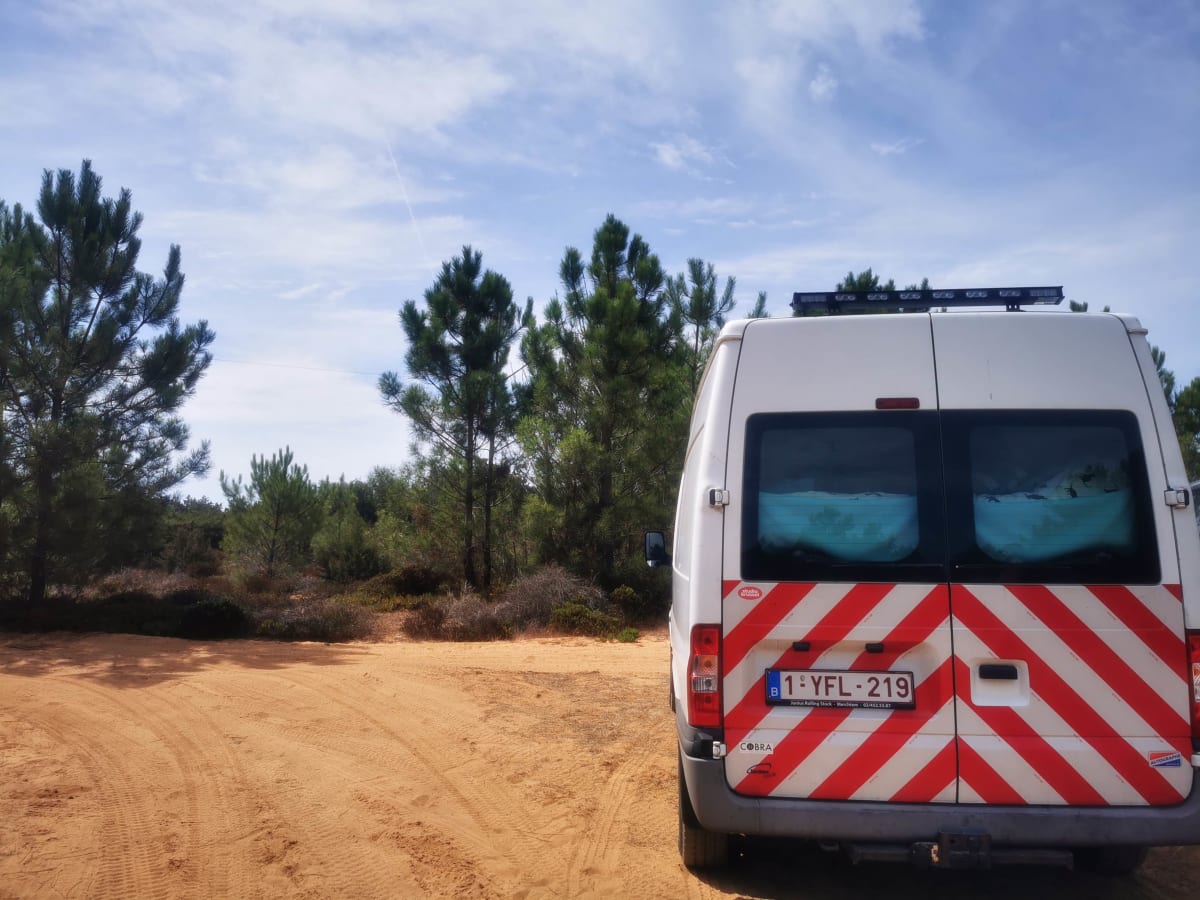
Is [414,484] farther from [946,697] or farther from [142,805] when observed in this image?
[946,697]

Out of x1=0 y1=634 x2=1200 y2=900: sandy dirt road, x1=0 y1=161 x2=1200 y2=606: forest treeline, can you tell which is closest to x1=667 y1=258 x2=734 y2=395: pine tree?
x1=0 y1=161 x2=1200 y2=606: forest treeline

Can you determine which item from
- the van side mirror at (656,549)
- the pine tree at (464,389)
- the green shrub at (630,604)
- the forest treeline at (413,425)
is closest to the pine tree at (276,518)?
the forest treeline at (413,425)

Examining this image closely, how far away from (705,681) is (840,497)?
100cm

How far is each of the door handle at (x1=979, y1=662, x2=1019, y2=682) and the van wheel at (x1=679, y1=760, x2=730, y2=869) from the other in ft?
5.09

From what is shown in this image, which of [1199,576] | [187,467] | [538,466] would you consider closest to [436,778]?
[1199,576]

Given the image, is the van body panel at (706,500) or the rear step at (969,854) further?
the van body panel at (706,500)

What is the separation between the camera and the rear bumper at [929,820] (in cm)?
379

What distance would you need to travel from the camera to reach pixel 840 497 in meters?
4.16

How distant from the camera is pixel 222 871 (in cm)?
485

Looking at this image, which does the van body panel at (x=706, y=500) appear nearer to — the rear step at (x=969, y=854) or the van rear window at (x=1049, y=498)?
the van rear window at (x=1049, y=498)

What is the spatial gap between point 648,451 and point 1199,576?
53.2ft

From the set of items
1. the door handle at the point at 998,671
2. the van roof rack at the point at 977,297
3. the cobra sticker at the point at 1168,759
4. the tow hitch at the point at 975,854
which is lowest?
the tow hitch at the point at 975,854

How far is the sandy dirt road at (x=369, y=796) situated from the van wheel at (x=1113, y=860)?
0.26 feet

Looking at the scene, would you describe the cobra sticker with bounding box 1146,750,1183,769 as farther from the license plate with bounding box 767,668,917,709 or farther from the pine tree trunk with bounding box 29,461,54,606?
the pine tree trunk with bounding box 29,461,54,606
